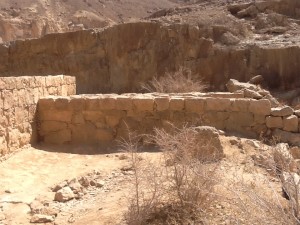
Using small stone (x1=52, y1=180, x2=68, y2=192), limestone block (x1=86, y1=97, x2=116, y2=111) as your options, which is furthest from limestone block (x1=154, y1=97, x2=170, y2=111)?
small stone (x1=52, y1=180, x2=68, y2=192)

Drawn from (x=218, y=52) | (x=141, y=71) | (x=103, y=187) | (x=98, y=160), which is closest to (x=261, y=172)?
(x=103, y=187)

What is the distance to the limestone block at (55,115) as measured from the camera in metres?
7.35

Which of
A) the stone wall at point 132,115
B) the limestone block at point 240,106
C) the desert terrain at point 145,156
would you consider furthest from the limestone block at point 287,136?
the limestone block at point 240,106

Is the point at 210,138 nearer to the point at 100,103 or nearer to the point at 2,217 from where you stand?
the point at 100,103

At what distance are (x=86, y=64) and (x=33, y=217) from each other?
21082 millimetres

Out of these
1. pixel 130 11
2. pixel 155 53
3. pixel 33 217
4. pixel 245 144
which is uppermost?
pixel 130 11

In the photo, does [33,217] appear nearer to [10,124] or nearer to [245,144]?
[10,124]

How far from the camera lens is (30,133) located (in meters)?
7.05

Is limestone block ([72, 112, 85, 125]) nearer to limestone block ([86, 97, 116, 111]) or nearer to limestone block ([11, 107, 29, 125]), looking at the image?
limestone block ([86, 97, 116, 111])

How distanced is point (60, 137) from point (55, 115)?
16.7 inches

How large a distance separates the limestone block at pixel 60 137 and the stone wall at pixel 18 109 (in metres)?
0.27

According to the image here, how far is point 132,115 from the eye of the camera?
23.6ft

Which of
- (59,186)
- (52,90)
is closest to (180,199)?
(59,186)

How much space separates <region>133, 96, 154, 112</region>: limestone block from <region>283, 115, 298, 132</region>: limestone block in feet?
7.63
